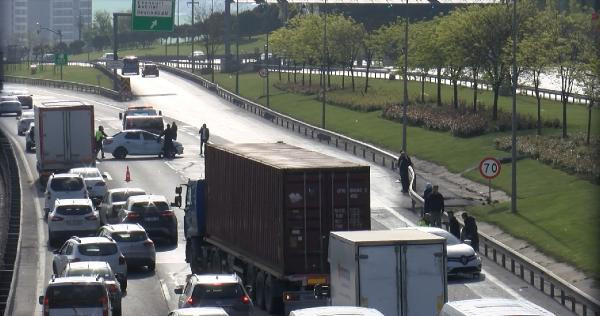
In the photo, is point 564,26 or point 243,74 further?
point 243,74

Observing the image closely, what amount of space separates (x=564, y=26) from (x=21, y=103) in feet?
125

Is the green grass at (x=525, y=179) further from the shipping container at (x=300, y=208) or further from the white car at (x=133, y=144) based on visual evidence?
the white car at (x=133, y=144)

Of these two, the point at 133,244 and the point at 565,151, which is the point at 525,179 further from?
the point at 133,244

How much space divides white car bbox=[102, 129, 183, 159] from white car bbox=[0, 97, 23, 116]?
26430mm

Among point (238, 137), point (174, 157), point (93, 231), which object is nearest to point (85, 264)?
point (93, 231)

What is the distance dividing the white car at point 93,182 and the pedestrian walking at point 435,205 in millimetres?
13983

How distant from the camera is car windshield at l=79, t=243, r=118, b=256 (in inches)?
1231

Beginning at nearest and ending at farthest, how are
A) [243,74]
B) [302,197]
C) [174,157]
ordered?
[302,197]
[174,157]
[243,74]

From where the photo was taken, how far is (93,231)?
130 ft

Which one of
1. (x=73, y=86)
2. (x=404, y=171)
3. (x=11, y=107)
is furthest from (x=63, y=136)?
(x=73, y=86)

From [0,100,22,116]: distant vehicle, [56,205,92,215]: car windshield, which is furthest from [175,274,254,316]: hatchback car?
[0,100,22,116]: distant vehicle

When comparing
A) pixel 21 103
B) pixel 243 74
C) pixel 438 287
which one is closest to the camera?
pixel 438 287

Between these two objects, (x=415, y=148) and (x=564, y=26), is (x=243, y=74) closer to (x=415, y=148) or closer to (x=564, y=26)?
(x=564, y=26)

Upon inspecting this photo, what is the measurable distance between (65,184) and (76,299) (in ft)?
70.9
